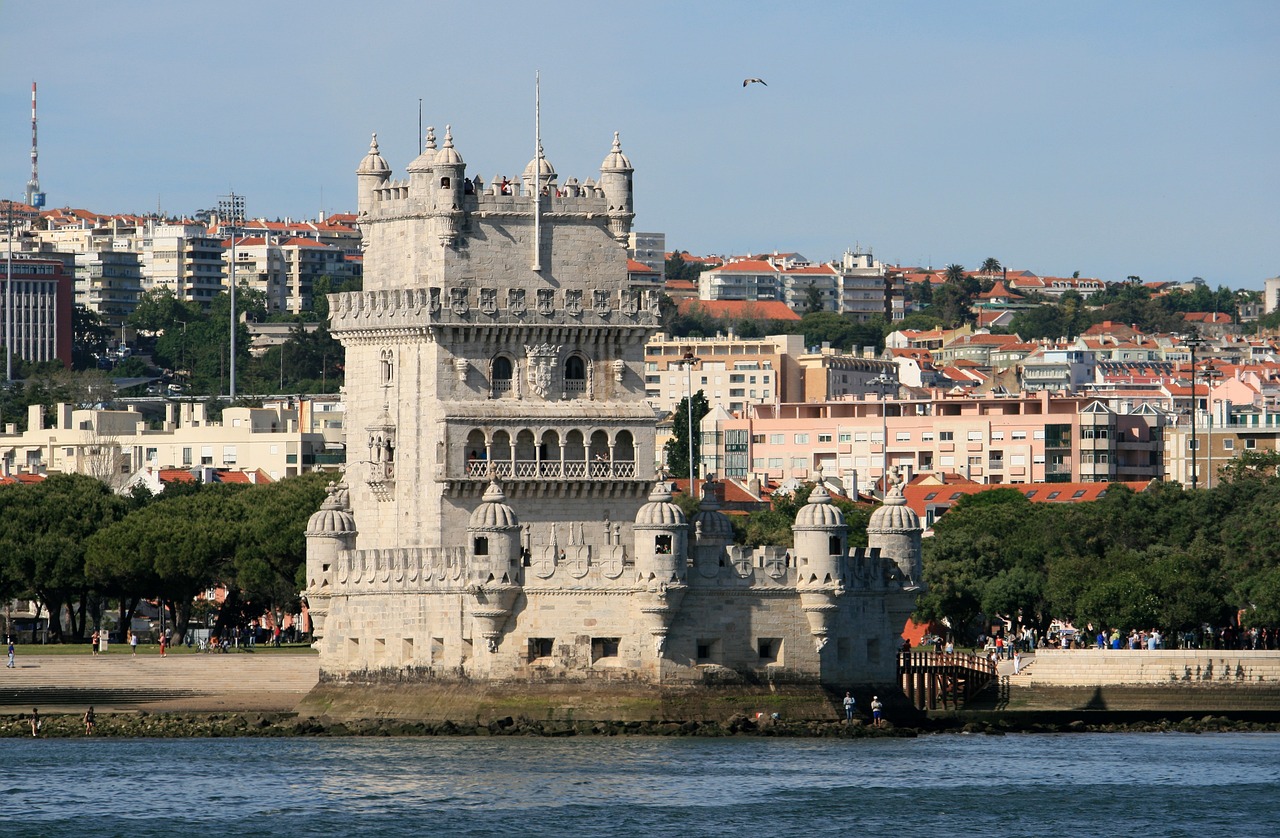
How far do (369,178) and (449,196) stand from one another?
516 cm

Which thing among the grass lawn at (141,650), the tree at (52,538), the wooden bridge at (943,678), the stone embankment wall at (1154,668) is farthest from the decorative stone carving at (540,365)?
the tree at (52,538)

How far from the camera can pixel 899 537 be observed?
280ft

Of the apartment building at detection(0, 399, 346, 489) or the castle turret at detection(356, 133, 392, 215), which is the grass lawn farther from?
the apartment building at detection(0, 399, 346, 489)

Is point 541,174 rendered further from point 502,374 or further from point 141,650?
point 141,650

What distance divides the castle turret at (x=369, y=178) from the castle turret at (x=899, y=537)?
1739 centimetres

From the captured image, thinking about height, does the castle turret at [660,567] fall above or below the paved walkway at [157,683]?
above

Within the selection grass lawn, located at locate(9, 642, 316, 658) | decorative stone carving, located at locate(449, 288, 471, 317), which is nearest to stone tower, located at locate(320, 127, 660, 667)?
decorative stone carving, located at locate(449, 288, 471, 317)

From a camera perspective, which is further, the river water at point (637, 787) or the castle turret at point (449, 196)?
the castle turret at point (449, 196)

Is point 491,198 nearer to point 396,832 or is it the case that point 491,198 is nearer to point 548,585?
point 548,585

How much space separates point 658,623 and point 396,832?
1620cm

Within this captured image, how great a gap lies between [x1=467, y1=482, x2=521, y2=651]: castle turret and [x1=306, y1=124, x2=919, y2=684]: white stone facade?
0.05 metres

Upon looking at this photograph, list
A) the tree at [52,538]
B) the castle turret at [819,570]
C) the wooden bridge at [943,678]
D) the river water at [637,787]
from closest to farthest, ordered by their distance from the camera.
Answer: the river water at [637,787], the castle turret at [819,570], the wooden bridge at [943,678], the tree at [52,538]

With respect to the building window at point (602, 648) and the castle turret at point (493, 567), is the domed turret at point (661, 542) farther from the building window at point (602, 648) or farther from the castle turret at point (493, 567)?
the castle turret at point (493, 567)

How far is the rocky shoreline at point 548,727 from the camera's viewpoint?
263 feet
